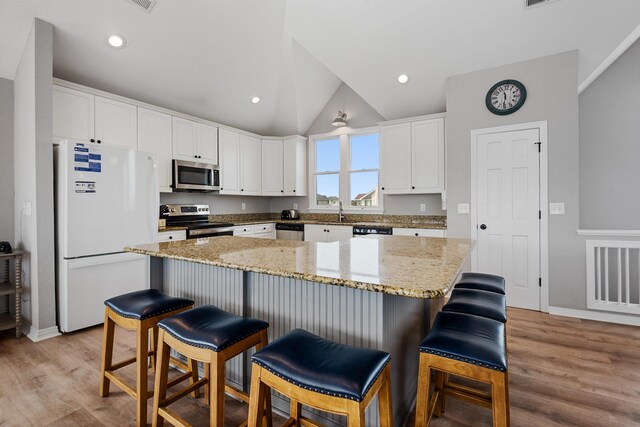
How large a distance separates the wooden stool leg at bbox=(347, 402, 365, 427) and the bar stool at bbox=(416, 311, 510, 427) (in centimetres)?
44

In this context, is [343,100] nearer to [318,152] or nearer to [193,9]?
[318,152]

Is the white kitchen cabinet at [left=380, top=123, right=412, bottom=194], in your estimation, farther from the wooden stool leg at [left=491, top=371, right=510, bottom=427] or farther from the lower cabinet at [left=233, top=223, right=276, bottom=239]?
the wooden stool leg at [left=491, top=371, right=510, bottom=427]

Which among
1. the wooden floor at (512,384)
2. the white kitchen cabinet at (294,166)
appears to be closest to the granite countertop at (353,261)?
the wooden floor at (512,384)

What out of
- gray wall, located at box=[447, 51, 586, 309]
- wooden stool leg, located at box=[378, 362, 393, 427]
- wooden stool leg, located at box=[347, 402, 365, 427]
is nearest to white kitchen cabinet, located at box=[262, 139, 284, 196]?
gray wall, located at box=[447, 51, 586, 309]

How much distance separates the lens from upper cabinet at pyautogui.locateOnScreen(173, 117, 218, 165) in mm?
4199

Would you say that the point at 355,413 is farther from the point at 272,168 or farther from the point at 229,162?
the point at 272,168

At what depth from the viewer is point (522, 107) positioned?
3391 millimetres

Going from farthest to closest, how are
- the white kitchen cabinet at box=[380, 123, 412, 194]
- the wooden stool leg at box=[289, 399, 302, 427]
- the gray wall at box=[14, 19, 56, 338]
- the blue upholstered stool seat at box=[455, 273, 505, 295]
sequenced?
the white kitchen cabinet at box=[380, 123, 412, 194]
the gray wall at box=[14, 19, 56, 338]
the blue upholstered stool seat at box=[455, 273, 505, 295]
the wooden stool leg at box=[289, 399, 302, 427]

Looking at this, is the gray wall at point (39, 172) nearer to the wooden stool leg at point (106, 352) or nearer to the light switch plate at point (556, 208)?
the wooden stool leg at point (106, 352)

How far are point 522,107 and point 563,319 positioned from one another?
7.41 ft

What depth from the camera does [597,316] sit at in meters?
3.13

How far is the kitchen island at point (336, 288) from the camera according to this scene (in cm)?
123

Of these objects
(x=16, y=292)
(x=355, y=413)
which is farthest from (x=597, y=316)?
(x=16, y=292)

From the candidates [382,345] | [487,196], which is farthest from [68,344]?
[487,196]
